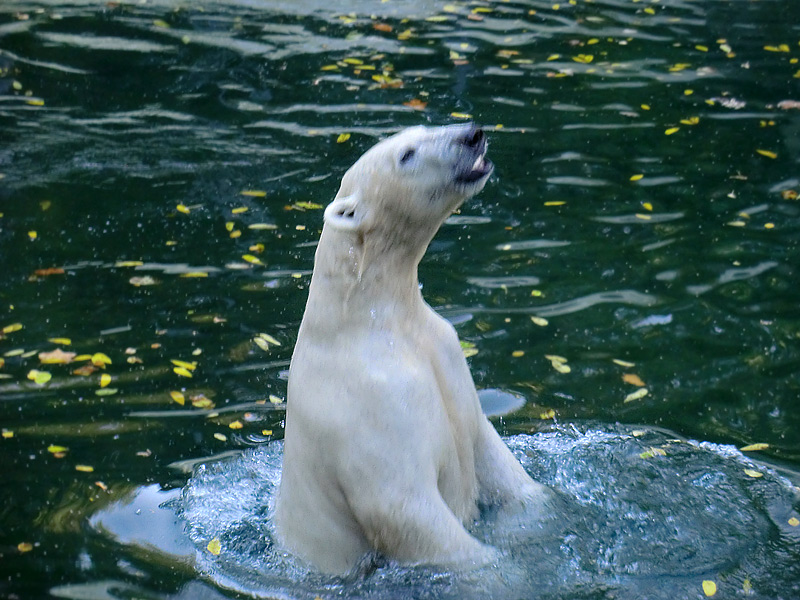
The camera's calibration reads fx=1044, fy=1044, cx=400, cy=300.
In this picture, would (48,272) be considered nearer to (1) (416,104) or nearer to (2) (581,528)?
(1) (416,104)

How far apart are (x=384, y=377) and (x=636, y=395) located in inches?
123

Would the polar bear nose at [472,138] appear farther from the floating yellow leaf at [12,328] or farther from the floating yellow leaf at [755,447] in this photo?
the floating yellow leaf at [12,328]

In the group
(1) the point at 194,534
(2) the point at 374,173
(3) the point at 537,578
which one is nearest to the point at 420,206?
(2) the point at 374,173

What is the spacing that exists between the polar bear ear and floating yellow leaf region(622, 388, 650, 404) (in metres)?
3.17

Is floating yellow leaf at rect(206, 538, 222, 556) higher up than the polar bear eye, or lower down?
lower down

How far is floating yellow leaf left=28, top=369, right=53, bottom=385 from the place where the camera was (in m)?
7.28

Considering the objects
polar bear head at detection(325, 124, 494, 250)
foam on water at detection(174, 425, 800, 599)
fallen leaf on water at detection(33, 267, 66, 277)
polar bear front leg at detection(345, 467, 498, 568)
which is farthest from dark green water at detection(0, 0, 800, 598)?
polar bear head at detection(325, 124, 494, 250)

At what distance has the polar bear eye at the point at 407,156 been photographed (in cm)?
453

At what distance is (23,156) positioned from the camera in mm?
10938

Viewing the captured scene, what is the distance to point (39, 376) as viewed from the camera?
7340 millimetres

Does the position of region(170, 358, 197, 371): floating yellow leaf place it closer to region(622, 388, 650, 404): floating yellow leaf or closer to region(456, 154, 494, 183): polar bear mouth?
region(622, 388, 650, 404): floating yellow leaf

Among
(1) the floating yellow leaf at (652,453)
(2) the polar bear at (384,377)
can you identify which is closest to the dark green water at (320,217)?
(1) the floating yellow leaf at (652,453)

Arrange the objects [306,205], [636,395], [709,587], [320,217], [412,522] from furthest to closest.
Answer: [306,205], [320,217], [636,395], [709,587], [412,522]

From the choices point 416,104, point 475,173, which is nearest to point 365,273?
point 475,173
